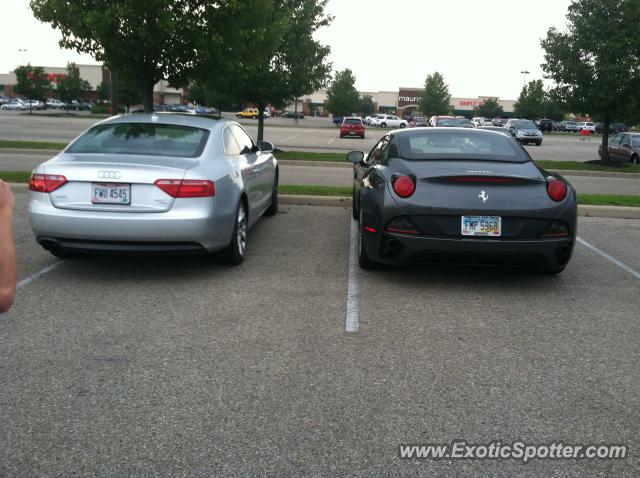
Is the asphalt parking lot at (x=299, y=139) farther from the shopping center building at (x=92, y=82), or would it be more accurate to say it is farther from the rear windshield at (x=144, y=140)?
the shopping center building at (x=92, y=82)

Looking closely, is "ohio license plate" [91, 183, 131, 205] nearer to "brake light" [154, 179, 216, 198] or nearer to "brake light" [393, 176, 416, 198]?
"brake light" [154, 179, 216, 198]

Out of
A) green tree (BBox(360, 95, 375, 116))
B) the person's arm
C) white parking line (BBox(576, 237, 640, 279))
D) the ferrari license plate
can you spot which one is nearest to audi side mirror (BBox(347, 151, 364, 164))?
the ferrari license plate

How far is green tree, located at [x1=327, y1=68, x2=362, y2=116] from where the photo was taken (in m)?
84.2

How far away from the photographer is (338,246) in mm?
7418

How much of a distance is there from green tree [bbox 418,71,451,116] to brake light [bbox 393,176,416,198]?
77.4 meters

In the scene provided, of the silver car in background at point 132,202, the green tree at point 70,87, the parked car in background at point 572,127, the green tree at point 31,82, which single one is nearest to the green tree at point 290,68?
the silver car in background at point 132,202

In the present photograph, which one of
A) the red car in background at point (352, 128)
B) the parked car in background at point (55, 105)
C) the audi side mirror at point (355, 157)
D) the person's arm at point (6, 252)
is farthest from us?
the parked car in background at point (55, 105)

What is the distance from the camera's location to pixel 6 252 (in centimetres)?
153

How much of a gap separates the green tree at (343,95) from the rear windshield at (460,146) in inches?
3119

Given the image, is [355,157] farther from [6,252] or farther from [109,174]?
[6,252]

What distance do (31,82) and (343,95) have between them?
38330 millimetres

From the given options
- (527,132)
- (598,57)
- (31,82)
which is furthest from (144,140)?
(31,82)

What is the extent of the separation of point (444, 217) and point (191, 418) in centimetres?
304

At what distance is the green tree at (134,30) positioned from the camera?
11375 millimetres
